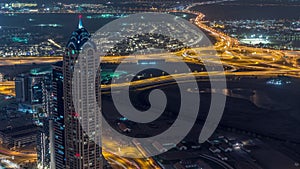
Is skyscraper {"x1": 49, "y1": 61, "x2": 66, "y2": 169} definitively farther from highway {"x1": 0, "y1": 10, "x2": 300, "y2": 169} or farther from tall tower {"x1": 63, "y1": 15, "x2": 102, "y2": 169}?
highway {"x1": 0, "y1": 10, "x2": 300, "y2": 169}

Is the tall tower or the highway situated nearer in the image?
the tall tower

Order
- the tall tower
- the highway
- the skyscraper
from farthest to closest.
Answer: the highway → the skyscraper → the tall tower

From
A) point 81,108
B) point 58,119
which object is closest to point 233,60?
point 58,119

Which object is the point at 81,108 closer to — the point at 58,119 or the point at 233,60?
the point at 58,119

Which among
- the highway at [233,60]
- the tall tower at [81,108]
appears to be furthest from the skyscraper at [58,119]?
the highway at [233,60]

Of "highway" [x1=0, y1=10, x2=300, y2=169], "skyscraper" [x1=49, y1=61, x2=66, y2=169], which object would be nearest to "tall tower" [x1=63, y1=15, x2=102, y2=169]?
"skyscraper" [x1=49, y1=61, x2=66, y2=169]

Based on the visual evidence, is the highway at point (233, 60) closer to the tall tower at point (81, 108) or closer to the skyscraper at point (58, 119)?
the skyscraper at point (58, 119)

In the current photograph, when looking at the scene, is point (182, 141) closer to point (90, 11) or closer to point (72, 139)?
point (72, 139)

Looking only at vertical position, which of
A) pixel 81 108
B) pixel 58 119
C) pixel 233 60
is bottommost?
pixel 233 60
